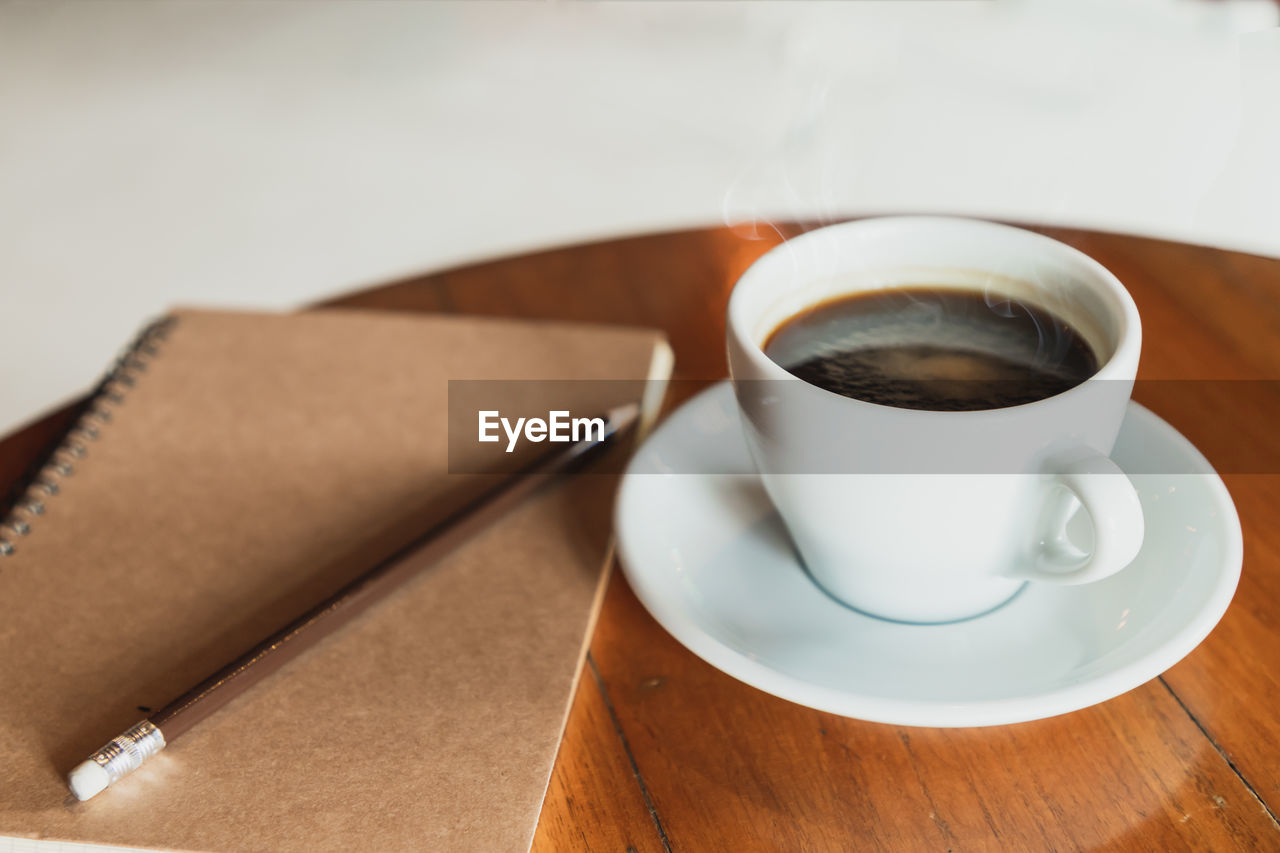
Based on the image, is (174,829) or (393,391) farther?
(393,391)

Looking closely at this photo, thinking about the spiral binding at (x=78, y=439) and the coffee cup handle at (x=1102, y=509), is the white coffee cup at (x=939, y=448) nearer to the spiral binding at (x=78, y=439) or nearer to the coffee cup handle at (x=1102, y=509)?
the coffee cup handle at (x=1102, y=509)

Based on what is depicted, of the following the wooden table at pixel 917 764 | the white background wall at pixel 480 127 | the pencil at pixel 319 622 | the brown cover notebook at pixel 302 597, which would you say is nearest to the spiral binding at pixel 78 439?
the brown cover notebook at pixel 302 597

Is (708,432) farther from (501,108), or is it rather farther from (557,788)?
Answer: (501,108)

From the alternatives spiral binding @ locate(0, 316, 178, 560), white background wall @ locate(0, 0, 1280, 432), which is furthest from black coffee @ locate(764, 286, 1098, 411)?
white background wall @ locate(0, 0, 1280, 432)

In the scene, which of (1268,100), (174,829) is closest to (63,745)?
(174,829)

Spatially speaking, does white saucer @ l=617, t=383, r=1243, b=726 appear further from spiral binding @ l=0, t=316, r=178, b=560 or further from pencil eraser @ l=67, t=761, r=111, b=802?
spiral binding @ l=0, t=316, r=178, b=560

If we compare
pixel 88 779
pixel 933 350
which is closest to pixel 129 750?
pixel 88 779

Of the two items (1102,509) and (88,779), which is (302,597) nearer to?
(88,779)

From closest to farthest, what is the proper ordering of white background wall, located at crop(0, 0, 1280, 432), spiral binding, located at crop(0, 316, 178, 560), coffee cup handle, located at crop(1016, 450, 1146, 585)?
coffee cup handle, located at crop(1016, 450, 1146, 585)
spiral binding, located at crop(0, 316, 178, 560)
white background wall, located at crop(0, 0, 1280, 432)
